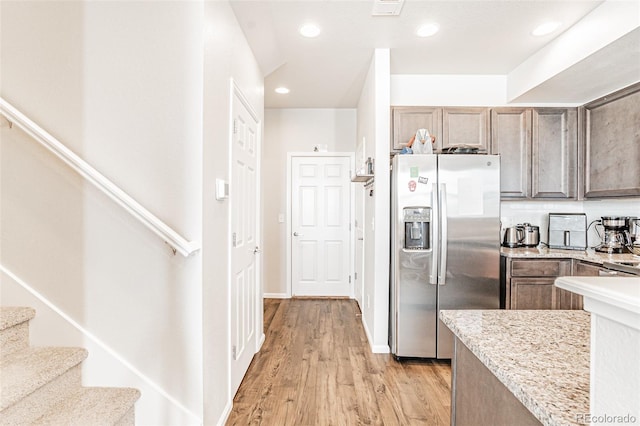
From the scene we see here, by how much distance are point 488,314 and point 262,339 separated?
2.38m

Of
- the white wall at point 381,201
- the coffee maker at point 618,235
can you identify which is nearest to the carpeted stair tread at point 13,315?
the white wall at point 381,201

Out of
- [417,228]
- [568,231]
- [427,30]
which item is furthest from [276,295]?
[427,30]

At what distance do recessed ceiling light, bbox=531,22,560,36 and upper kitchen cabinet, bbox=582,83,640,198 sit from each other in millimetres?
791

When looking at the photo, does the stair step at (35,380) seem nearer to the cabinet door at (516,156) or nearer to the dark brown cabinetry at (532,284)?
the dark brown cabinetry at (532,284)

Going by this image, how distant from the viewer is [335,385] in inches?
92.7

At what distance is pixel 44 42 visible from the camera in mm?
1663

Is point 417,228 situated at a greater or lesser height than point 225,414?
greater

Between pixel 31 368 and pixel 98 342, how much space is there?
0.27m

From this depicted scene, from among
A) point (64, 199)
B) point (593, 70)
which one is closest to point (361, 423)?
point (64, 199)

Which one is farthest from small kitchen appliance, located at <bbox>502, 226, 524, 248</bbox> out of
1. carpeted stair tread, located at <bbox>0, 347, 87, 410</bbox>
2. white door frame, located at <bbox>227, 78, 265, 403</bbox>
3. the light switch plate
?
carpeted stair tread, located at <bbox>0, 347, 87, 410</bbox>

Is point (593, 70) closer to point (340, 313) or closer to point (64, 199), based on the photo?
point (340, 313)

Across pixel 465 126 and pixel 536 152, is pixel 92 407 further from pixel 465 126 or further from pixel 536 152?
pixel 536 152

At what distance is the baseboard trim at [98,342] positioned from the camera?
5.30 ft

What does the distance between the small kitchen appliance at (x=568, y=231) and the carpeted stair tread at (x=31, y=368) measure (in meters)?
3.85
